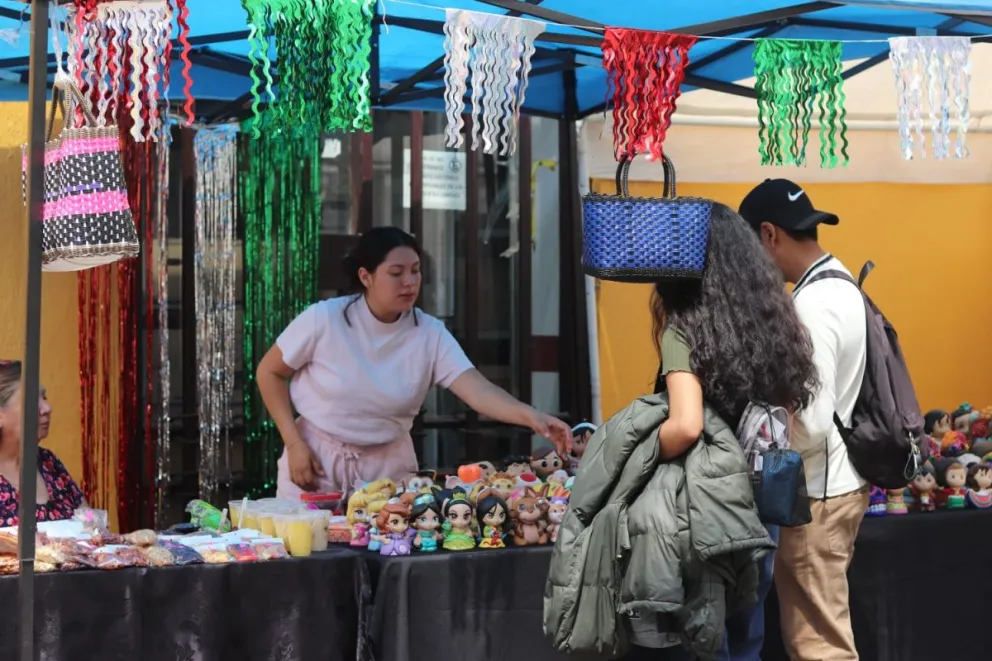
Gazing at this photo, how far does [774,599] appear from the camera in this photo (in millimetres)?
3699

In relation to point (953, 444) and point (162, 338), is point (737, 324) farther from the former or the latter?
point (162, 338)

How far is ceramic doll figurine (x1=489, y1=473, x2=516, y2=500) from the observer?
11.7 ft

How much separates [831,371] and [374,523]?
1.27 m

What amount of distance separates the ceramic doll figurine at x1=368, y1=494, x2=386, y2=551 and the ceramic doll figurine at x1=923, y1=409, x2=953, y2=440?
209 cm

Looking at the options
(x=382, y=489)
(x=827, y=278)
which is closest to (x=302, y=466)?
(x=382, y=489)

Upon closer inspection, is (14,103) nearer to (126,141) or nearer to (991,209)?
(126,141)

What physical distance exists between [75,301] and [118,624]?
263cm

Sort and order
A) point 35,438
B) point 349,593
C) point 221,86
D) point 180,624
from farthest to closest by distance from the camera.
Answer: point 221,86 → point 349,593 → point 180,624 → point 35,438

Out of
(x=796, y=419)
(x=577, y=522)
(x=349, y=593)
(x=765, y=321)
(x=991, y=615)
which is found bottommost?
(x=991, y=615)

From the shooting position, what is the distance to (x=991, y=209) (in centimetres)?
632

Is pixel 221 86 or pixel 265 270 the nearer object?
pixel 221 86

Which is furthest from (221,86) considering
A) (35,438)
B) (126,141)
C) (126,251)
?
(35,438)

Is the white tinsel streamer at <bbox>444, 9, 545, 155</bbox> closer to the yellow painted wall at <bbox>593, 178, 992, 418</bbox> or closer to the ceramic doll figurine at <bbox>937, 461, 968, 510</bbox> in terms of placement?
the ceramic doll figurine at <bbox>937, 461, 968, 510</bbox>

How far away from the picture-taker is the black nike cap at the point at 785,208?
330cm
